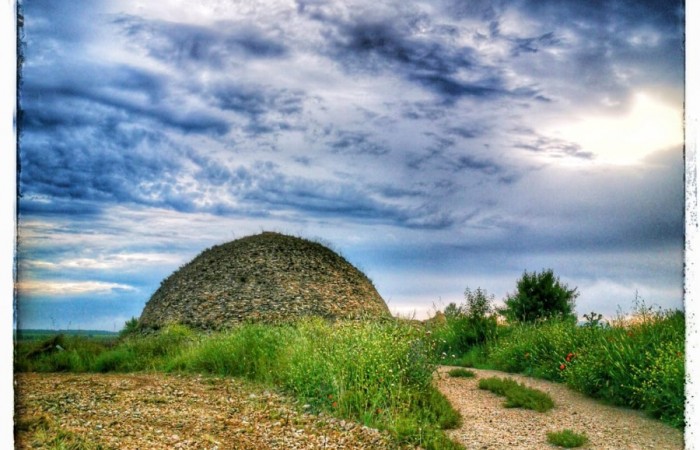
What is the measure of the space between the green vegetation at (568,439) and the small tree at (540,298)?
8350 millimetres

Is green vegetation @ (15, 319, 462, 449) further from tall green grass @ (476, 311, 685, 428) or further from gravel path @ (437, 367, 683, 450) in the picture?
tall green grass @ (476, 311, 685, 428)

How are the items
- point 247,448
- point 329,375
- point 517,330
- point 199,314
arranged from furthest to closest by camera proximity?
point 199,314 < point 517,330 < point 329,375 < point 247,448

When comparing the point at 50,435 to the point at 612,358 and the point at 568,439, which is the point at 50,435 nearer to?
the point at 568,439

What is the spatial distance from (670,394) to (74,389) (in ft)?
27.7

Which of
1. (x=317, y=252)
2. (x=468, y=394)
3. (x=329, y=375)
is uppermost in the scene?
(x=317, y=252)

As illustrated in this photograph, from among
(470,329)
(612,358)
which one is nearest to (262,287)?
(470,329)

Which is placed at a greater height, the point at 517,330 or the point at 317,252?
the point at 317,252

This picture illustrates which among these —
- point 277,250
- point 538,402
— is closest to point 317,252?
point 277,250

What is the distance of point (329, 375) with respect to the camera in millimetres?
7816

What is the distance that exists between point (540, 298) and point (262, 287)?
8150 millimetres

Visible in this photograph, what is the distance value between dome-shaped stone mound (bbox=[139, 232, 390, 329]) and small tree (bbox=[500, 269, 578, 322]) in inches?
152

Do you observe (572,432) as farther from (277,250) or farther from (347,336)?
(277,250)

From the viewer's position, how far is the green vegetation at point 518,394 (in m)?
8.38

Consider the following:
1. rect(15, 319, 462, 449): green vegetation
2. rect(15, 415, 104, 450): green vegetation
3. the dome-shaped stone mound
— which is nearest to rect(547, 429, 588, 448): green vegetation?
rect(15, 319, 462, 449): green vegetation
